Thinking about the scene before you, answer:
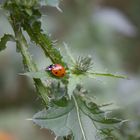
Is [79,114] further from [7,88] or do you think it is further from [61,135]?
[7,88]

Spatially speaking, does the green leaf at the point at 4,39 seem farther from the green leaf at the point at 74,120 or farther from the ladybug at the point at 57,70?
the green leaf at the point at 74,120

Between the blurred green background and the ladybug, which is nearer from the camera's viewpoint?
the ladybug

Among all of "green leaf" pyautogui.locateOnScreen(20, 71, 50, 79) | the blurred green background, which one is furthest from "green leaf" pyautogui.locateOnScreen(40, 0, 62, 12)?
the blurred green background

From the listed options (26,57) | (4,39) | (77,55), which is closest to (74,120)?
(26,57)

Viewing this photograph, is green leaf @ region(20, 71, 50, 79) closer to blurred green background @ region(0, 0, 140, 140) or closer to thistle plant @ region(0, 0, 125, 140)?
thistle plant @ region(0, 0, 125, 140)

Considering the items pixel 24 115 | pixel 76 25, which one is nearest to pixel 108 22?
pixel 76 25
